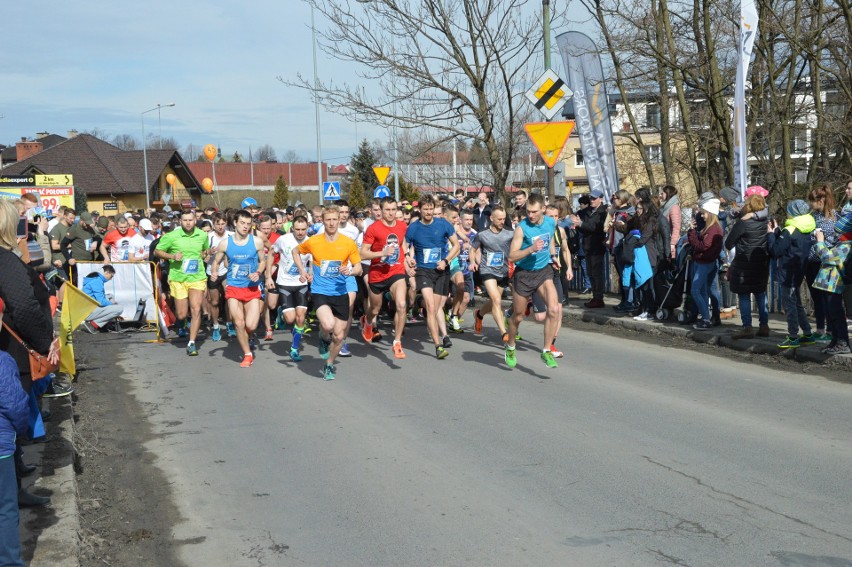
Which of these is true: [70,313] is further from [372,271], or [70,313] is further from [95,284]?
[95,284]

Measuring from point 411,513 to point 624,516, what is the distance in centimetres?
133

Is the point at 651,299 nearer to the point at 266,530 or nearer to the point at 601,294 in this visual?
the point at 601,294

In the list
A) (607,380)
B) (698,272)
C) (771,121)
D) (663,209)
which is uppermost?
(771,121)

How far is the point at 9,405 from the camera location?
443 cm

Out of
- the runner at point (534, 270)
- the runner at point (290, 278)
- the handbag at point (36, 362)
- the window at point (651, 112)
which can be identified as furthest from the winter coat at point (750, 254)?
the window at point (651, 112)

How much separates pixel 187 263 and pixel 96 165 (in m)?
61.2

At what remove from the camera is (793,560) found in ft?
15.8

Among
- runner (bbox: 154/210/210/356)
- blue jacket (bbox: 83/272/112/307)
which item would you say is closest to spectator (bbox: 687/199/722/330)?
runner (bbox: 154/210/210/356)

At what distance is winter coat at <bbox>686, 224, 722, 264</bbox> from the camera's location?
12297mm

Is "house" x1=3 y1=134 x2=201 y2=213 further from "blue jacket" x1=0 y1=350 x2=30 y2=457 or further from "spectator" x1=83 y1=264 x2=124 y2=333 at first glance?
"blue jacket" x1=0 y1=350 x2=30 y2=457

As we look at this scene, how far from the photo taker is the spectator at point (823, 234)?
34.1 feet

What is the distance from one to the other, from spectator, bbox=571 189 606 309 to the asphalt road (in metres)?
4.45

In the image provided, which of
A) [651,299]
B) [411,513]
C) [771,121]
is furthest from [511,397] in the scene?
[771,121]

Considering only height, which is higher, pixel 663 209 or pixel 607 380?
pixel 663 209
